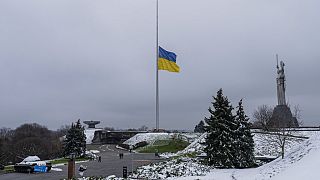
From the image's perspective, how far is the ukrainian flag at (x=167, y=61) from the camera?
52.1 metres

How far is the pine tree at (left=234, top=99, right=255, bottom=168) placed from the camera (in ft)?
95.8

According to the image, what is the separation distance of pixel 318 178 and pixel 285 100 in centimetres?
5277

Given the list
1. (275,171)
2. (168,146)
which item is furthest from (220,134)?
(168,146)

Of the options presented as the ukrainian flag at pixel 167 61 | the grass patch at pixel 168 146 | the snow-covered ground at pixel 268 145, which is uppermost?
the ukrainian flag at pixel 167 61

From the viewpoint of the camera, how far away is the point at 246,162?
3006 cm

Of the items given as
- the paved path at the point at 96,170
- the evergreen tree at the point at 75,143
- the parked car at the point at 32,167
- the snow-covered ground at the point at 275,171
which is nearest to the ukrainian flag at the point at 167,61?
the evergreen tree at the point at 75,143

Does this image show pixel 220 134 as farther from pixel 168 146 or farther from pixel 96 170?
pixel 168 146

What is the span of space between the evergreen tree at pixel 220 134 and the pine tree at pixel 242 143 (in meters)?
0.59

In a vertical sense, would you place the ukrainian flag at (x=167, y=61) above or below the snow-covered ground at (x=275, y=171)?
above

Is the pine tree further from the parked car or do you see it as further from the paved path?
the parked car

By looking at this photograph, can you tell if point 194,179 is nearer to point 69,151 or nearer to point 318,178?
point 318,178

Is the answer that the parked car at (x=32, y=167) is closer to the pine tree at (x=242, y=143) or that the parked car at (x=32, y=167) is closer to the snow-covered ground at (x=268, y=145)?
the pine tree at (x=242, y=143)

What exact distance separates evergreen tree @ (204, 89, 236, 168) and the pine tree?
59 cm

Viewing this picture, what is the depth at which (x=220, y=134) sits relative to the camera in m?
29.0
